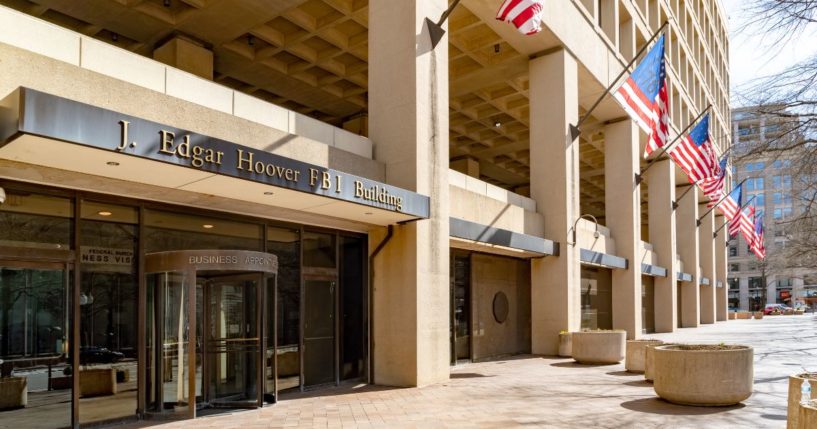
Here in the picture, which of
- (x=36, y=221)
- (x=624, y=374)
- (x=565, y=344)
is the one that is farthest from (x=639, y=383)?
(x=36, y=221)

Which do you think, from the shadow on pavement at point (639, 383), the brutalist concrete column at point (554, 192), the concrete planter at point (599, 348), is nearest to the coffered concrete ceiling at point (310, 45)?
the brutalist concrete column at point (554, 192)

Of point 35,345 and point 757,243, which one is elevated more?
point 757,243

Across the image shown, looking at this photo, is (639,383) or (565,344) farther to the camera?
(565,344)

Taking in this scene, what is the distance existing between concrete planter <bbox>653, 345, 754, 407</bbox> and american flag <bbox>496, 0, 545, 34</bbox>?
7.37 metres

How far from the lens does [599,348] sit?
17.5m

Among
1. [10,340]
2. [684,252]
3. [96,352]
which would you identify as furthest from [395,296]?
[684,252]

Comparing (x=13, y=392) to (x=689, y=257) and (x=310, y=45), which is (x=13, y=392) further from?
(x=689, y=257)

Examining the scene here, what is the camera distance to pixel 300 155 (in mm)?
11938

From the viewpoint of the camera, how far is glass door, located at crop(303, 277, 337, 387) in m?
13.4

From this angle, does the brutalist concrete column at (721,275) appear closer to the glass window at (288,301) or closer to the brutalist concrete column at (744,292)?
the glass window at (288,301)

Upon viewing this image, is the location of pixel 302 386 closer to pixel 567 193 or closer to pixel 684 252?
pixel 567 193

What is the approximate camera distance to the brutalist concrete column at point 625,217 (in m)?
27.2

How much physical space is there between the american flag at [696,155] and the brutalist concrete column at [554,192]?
4.74 meters

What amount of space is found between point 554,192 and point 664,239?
56.0 feet
